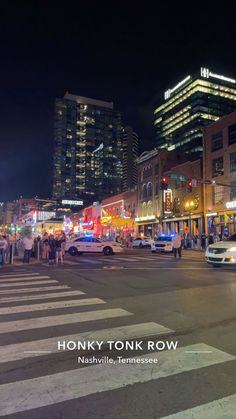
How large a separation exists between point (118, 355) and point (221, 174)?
→ 137 ft

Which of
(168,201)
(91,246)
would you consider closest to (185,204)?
(168,201)

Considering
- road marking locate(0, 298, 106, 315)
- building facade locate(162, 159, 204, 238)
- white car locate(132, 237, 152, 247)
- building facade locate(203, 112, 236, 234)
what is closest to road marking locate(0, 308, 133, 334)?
road marking locate(0, 298, 106, 315)

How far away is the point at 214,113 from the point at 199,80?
12.7m

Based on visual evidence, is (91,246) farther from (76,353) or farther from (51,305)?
(76,353)

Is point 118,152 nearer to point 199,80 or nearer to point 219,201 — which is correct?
point 199,80

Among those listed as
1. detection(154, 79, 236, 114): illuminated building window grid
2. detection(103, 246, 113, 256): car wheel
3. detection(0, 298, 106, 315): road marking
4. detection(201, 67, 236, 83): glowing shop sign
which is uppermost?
detection(201, 67, 236, 83): glowing shop sign

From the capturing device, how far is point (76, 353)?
4.90 meters

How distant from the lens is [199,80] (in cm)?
12012

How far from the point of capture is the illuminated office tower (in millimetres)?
120562

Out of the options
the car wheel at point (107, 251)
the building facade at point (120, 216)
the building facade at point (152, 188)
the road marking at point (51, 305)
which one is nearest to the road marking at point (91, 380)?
the road marking at point (51, 305)

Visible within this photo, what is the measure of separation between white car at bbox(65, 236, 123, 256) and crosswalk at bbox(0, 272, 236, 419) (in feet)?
67.8

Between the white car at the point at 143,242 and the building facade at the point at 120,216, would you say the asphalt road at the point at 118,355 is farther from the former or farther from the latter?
the building facade at the point at 120,216

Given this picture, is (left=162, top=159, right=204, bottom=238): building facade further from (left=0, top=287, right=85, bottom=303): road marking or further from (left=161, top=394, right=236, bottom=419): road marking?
(left=161, top=394, right=236, bottom=419): road marking

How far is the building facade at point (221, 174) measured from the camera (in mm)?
41562
